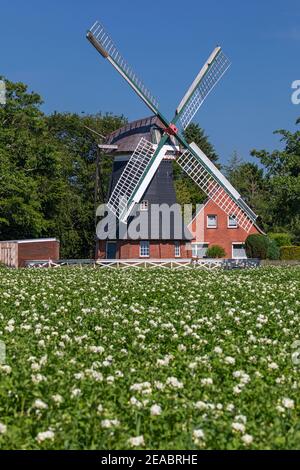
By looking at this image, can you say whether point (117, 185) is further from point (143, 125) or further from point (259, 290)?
point (259, 290)

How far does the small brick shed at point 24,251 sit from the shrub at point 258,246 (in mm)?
15423

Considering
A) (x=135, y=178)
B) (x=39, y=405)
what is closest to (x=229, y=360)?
(x=39, y=405)

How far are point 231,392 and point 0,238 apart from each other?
58399mm

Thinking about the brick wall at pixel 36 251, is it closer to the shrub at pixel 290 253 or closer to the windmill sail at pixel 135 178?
the windmill sail at pixel 135 178

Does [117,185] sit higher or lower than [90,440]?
higher

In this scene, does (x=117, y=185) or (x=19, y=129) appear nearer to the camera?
(x=117, y=185)

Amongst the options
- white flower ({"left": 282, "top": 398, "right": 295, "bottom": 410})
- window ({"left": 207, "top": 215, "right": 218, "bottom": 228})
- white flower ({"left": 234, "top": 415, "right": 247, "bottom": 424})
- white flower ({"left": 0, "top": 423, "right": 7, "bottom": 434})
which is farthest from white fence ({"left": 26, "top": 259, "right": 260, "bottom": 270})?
white flower ({"left": 0, "top": 423, "right": 7, "bottom": 434})

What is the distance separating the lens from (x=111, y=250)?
56.8 meters

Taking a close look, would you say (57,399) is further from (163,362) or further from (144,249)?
(144,249)

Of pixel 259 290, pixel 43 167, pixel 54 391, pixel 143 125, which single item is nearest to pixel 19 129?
pixel 43 167

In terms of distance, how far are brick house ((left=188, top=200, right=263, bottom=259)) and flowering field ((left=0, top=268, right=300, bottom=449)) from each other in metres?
55.7
